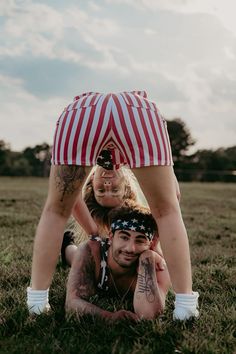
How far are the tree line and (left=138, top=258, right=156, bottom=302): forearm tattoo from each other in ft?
159

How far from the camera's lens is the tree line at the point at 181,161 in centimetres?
5385

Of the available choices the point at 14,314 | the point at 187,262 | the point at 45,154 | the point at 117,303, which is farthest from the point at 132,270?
the point at 45,154

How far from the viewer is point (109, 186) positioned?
3.82 metres

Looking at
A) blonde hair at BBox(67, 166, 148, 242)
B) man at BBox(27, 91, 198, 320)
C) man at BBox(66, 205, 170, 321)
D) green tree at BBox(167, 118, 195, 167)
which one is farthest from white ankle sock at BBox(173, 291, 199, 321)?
green tree at BBox(167, 118, 195, 167)

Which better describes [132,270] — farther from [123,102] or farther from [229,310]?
[123,102]

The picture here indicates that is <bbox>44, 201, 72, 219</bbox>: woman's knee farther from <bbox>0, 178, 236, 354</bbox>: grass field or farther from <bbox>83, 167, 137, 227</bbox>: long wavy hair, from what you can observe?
<bbox>83, 167, 137, 227</bbox>: long wavy hair

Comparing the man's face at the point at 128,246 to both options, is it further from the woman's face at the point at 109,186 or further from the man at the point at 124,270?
the woman's face at the point at 109,186

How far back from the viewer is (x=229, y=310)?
10.4 feet

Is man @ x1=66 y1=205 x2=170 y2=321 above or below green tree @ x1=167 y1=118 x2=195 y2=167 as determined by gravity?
below

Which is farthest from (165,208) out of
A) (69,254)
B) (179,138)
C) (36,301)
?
(179,138)

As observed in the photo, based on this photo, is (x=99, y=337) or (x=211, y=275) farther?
(x=211, y=275)

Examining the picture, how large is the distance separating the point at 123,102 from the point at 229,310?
1399 mm

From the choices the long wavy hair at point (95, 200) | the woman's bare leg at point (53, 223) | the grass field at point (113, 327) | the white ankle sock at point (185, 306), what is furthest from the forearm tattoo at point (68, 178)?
the long wavy hair at point (95, 200)

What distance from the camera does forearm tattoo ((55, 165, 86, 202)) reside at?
2.96 meters
